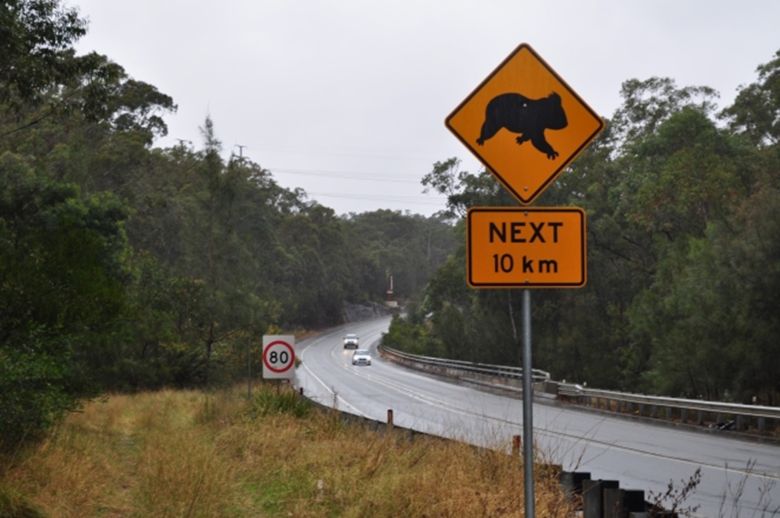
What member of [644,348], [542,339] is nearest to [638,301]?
[644,348]

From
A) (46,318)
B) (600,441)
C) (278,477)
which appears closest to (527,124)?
(278,477)

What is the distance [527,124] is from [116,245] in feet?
97.2

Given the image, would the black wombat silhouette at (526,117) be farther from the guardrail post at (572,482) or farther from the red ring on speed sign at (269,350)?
the red ring on speed sign at (269,350)

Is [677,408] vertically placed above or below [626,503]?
below

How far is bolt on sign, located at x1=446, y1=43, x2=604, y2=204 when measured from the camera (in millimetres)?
5898

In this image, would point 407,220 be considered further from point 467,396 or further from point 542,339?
point 467,396

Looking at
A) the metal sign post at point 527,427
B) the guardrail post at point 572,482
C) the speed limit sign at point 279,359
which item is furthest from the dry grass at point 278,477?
the speed limit sign at point 279,359

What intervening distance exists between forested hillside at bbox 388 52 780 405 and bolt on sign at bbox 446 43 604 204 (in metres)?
21.2

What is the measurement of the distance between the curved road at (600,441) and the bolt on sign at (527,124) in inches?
97.8

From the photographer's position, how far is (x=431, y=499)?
8609 mm

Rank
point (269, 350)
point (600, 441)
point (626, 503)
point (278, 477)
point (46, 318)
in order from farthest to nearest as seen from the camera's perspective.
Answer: point (600, 441) < point (269, 350) < point (46, 318) < point (278, 477) < point (626, 503)

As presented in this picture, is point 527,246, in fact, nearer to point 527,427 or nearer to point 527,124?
point 527,124

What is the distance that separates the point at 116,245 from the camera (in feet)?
111

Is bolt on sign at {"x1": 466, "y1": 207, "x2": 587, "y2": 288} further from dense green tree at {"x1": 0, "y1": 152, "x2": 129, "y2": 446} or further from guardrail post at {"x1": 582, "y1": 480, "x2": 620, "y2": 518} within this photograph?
dense green tree at {"x1": 0, "y1": 152, "x2": 129, "y2": 446}
